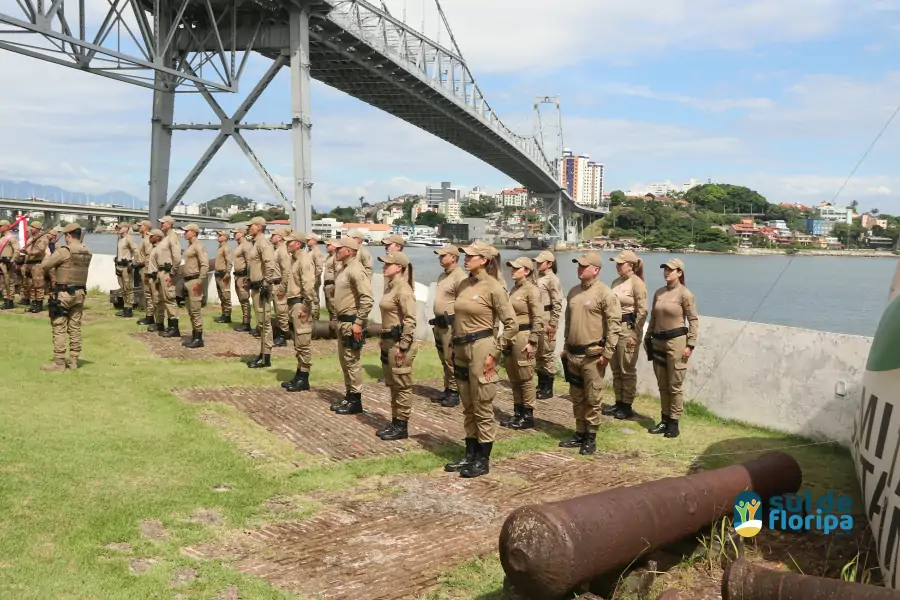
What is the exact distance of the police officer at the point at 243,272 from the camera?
12693 millimetres

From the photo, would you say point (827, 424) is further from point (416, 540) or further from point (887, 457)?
point (416, 540)

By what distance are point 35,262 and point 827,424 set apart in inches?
524

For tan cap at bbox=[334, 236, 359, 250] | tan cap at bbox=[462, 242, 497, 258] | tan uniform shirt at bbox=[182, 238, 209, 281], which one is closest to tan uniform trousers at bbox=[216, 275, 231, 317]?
tan uniform shirt at bbox=[182, 238, 209, 281]

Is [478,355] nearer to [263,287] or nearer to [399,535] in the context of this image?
[399,535]

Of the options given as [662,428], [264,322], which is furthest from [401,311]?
[264,322]

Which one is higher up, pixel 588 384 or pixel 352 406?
pixel 588 384

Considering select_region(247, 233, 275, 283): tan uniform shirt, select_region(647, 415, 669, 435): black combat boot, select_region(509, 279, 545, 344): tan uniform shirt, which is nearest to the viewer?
select_region(647, 415, 669, 435): black combat boot

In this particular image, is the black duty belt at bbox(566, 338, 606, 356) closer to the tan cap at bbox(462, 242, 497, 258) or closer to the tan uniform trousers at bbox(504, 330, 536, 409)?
the tan uniform trousers at bbox(504, 330, 536, 409)

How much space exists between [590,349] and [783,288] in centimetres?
3374

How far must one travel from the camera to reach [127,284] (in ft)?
45.8

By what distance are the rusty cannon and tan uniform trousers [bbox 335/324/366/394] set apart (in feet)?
13.1

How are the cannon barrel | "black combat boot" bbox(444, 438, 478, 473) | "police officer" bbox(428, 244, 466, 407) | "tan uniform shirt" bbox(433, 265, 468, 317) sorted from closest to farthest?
the cannon barrel < "black combat boot" bbox(444, 438, 478, 473) < "police officer" bbox(428, 244, 466, 407) < "tan uniform shirt" bbox(433, 265, 468, 317)

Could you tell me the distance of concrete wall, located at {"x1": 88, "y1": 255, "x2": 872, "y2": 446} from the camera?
6785mm

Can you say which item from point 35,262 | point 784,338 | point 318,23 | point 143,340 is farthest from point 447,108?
point 784,338
